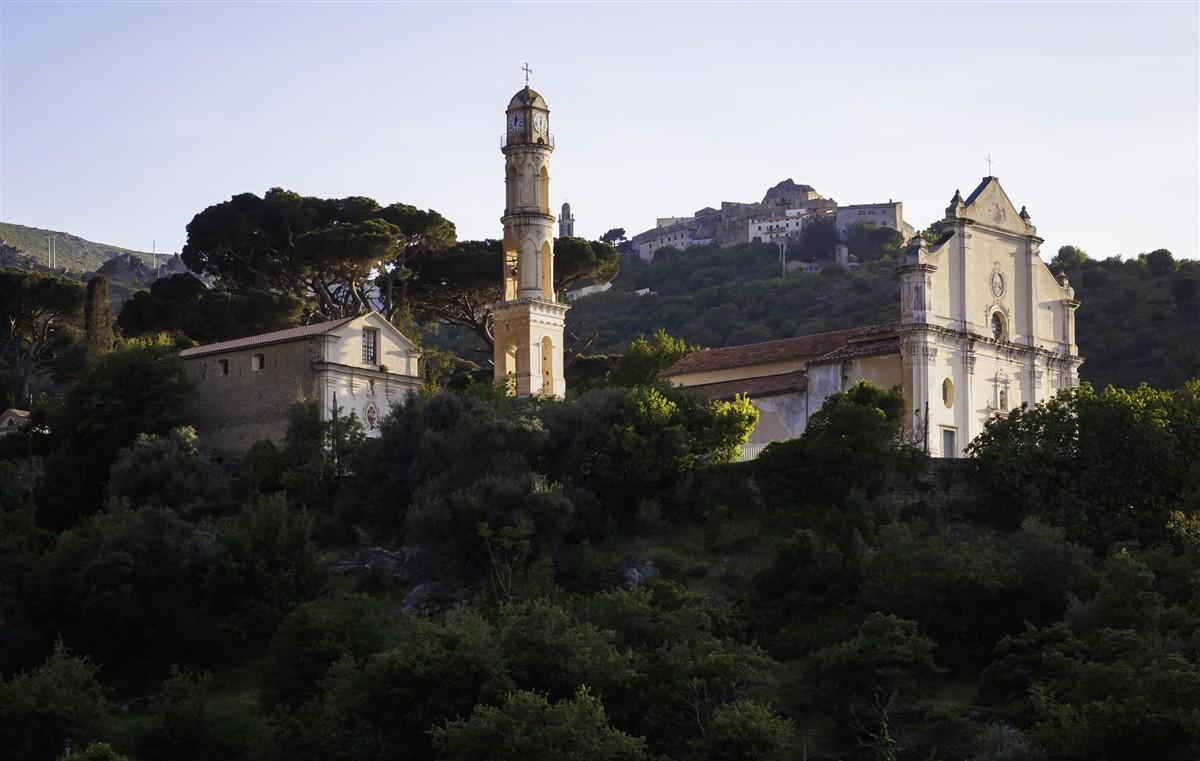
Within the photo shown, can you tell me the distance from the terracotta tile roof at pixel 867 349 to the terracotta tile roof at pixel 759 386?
79cm

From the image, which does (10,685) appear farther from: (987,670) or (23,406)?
(23,406)

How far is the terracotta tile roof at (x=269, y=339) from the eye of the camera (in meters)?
55.2

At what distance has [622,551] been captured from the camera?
48.9 m

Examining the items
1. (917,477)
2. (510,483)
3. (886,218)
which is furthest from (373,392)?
(886,218)

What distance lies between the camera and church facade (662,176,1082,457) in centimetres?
5512

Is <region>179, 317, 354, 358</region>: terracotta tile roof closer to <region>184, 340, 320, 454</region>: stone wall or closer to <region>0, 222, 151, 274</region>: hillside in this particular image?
<region>184, 340, 320, 454</region>: stone wall

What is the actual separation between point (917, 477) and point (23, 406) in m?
29.9

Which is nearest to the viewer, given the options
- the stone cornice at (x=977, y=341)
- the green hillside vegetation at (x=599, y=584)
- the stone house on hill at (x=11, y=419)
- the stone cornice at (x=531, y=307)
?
the green hillside vegetation at (x=599, y=584)

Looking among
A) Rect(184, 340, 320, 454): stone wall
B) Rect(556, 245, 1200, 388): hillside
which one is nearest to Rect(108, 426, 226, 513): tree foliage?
Rect(184, 340, 320, 454): stone wall

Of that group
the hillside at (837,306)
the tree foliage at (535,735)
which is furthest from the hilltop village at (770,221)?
the tree foliage at (535,735)

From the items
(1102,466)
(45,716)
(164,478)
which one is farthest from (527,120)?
(45,716)

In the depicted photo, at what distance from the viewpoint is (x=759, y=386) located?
5684cm

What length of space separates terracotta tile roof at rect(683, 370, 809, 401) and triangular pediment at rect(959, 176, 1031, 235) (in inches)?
243

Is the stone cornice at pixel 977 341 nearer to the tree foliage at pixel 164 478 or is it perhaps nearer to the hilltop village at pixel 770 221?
the tree foliage at pixel 164 478
